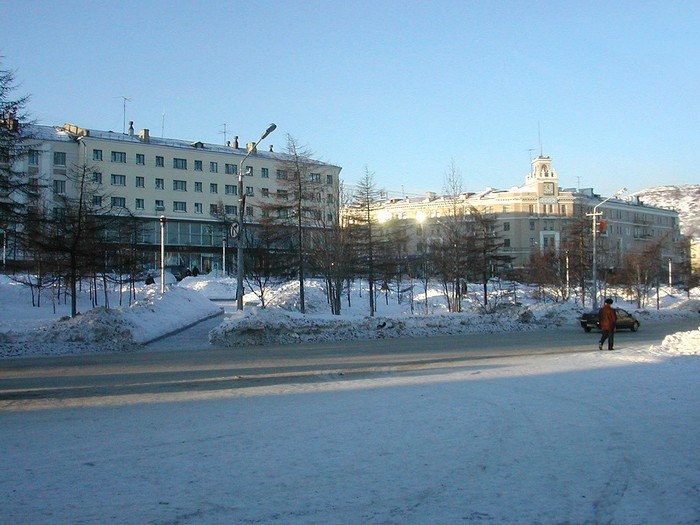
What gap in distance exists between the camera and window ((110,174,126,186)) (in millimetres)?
72062

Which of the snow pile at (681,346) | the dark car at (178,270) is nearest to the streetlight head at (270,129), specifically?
the snow pile at (681,346)

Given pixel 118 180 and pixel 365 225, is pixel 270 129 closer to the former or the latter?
pixel 365 225

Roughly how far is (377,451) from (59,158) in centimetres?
7134

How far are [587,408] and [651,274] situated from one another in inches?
2221

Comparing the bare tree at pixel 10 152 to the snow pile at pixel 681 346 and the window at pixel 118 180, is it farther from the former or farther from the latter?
the window at pixel 118 180

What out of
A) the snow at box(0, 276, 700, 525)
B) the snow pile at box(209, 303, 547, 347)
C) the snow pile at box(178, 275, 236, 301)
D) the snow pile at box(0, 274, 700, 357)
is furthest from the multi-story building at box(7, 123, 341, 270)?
the snow at box(0, 276, 700, 525)

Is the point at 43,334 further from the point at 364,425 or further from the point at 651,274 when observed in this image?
the point at 651,274

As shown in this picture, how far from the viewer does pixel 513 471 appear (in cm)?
680

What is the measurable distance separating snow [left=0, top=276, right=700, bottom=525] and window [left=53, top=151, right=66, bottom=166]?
62.0 m

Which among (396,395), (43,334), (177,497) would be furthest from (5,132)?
(177,497)

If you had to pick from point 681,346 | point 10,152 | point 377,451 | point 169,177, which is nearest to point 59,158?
point 169,177

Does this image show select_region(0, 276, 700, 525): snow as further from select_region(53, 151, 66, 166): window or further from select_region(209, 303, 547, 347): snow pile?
select_region(53, 151, 66, 166): window

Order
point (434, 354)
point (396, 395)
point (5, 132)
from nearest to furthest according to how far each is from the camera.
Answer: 1. point (396, 395)
2. point (434, 354)
3. point (5, 132)

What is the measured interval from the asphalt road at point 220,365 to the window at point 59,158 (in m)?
Answer: 52.4
